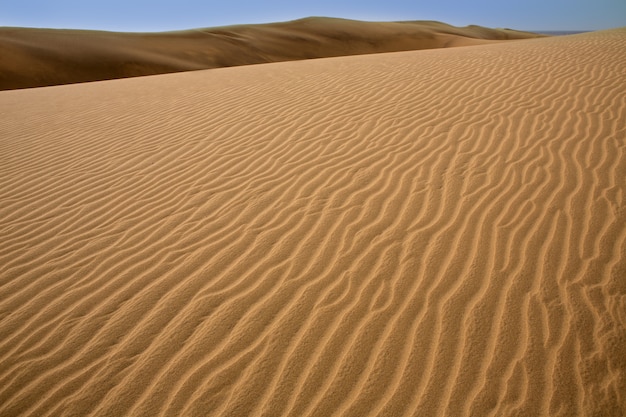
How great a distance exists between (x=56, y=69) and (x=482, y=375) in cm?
2075

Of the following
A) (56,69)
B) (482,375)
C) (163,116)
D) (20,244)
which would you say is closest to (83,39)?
(56,69)

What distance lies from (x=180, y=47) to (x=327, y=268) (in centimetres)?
2477

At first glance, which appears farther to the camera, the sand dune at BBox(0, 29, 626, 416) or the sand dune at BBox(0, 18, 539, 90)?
the sand dune at BBox(0, 18, 539, 90)

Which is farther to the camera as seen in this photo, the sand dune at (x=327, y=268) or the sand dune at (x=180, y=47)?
the sand dune at (x=180, y=47)

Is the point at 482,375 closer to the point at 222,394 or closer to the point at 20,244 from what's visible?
the point at 222,394

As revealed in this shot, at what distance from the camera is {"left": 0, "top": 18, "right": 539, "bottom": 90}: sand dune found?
17328 mm

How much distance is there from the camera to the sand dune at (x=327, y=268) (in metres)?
2.26

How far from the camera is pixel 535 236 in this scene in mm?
3242

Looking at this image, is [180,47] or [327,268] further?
[180,47]

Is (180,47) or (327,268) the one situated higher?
(180,47)

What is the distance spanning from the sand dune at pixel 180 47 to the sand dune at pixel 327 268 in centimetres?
1422

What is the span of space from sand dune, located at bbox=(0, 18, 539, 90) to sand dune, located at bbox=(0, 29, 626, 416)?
46.7 feet

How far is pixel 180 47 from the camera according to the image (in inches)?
947

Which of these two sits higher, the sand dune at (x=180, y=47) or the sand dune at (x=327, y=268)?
the sand dune at (x=180, y=47)
